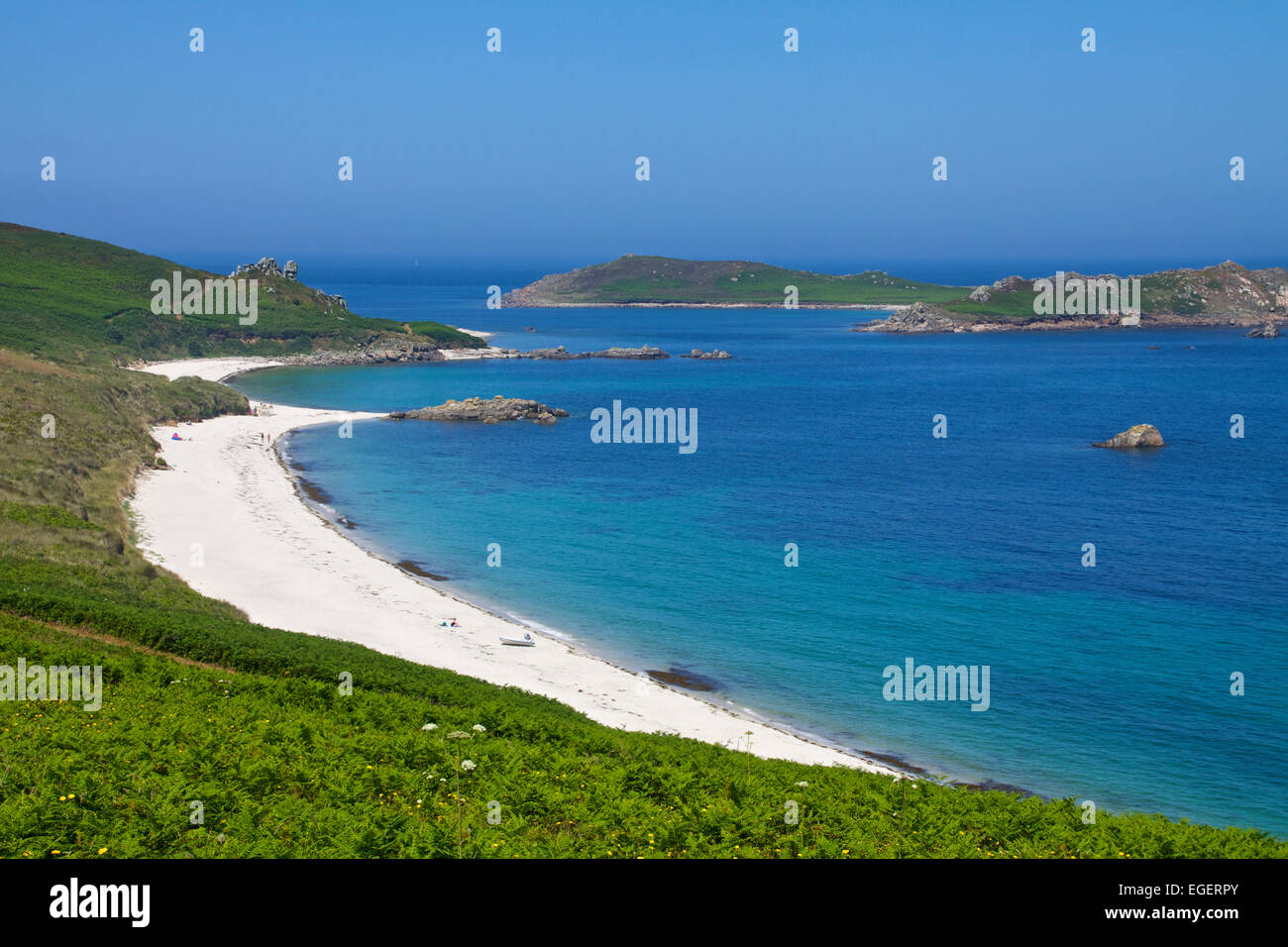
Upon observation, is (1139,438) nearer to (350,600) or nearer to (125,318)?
(350,600)

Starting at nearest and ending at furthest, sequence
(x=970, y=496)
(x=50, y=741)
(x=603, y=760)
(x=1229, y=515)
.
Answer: (x=50, y=741), (x=603, y=760), (x=1229, y=515), (x=970, y=496)

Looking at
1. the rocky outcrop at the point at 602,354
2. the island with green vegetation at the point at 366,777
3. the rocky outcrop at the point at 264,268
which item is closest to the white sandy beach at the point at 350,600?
the island with green vegetation at the point at 366,777

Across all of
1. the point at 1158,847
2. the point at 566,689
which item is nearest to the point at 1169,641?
the point at 566,689

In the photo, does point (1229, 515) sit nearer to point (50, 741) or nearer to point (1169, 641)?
point (1169, 641)

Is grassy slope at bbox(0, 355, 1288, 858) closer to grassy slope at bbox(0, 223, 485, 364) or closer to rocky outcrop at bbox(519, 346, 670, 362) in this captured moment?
grassy slope at bbox(0, 223, 485, 364)

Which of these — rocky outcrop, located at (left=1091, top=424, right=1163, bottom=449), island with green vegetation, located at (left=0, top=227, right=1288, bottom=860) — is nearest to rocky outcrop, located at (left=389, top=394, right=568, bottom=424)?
rocky outcrop, located at (left=1091, top=424, right=1163, bottom=449)

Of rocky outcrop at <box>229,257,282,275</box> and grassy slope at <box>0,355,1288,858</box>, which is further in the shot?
rocky outcrop at <box>229,257,282,275</box>
